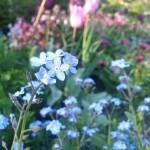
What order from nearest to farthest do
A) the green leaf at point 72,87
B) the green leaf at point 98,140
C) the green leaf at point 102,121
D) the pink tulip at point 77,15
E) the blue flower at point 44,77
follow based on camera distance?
the blue flower at point 44,77, the green leaf at point 98,140, the green leaf at point 102,121, the green leaf at point 72,87, the pink tulip at point 77,15

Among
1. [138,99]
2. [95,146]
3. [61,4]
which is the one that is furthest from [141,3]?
[95,146]

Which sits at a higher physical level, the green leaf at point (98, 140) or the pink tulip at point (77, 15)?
the pink tulip at point (77, 15)

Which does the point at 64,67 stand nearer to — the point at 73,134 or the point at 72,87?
the point at 73,134

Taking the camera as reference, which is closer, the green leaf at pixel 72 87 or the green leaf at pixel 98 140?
the green leaf at pixel 98 140

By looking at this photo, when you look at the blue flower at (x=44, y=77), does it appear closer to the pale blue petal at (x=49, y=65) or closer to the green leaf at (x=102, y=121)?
the pale blue petal at (x=49, y=65)

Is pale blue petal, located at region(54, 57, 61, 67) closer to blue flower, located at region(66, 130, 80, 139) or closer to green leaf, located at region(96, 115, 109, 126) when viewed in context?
blue flower, located at region(66, 130, 80, 139)

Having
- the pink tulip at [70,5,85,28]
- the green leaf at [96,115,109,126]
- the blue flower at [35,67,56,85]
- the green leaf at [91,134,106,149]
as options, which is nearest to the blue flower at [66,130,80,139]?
the green leaf at [91,134,106,149]

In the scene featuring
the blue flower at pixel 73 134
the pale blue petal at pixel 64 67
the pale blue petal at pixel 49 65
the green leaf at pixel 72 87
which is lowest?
the green leaf at pixel 72 87

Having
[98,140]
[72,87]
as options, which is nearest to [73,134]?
[98,140]

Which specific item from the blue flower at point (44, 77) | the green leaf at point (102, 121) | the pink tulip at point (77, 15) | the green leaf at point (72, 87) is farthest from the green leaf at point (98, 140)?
the pink tulip at point (77, 15)

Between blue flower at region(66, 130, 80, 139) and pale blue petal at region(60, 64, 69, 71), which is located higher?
pale blue petal at region(60, 64, 69, 71)

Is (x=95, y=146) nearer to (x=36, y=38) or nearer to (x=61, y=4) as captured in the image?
(x=36, y=38)
